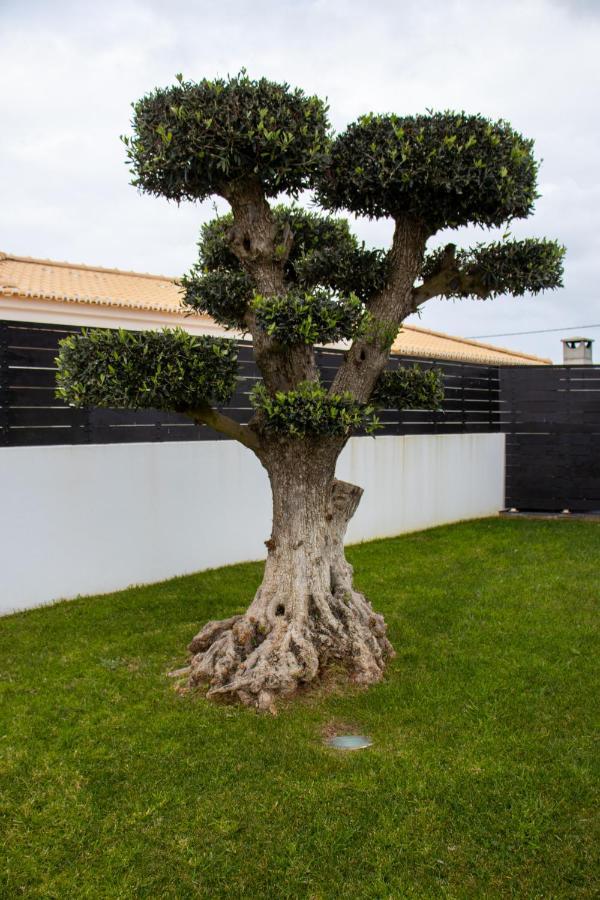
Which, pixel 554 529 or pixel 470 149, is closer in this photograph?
pixel 470 149

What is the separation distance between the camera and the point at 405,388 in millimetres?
6570

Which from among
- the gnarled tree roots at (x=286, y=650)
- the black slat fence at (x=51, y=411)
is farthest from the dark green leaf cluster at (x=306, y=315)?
the black slat fence at (x=51, y=411)

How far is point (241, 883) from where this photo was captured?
125 inches

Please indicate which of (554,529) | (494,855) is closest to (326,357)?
(554,529)

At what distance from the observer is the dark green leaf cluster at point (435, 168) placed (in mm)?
5102

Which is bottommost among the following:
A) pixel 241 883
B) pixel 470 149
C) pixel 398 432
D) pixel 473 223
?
pixel 241 883

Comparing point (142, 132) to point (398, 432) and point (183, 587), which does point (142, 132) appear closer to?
point (183, 587)

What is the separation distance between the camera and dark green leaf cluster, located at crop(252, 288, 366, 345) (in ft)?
16.1

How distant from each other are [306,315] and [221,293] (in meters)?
1.10

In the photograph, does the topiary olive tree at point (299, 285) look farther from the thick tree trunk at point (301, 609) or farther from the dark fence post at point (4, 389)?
the dark fence post at point (4, 389)

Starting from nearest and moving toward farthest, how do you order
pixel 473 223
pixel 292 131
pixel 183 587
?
1. pixel 292 131
2. pixel 473 223
3. pixel 183 587

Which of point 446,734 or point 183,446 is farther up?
point 183,446

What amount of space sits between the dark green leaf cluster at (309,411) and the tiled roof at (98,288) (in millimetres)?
10187

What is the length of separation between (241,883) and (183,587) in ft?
16.5
